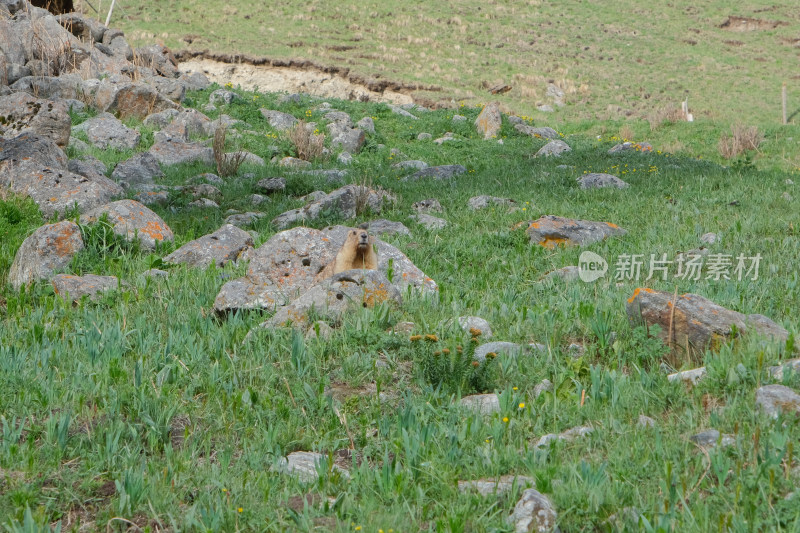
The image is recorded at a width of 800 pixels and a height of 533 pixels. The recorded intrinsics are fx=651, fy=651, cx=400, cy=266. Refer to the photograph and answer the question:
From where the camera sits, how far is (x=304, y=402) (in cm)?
A: 350

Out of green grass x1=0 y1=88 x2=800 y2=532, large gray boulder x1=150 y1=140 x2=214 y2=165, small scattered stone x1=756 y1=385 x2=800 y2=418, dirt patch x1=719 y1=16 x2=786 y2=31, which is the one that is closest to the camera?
green grass x1=0 y1=88 x2=800 y2=532

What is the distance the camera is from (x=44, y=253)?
6.26 m

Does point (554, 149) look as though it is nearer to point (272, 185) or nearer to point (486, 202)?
point (486, 202)

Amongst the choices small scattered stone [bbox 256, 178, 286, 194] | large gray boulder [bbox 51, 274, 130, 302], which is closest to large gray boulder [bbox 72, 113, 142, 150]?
small scattered stone [bbox 256, 178, 286, 194]

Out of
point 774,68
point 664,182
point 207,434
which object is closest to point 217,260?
point 207,434

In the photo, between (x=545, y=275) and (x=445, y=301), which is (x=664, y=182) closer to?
(x=545, y=275)

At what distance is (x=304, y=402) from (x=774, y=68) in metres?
39.3

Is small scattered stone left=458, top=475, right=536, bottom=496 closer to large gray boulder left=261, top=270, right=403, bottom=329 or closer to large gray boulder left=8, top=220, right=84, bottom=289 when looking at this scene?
large gray boulder left=261, top=270, right=403, bottom=329

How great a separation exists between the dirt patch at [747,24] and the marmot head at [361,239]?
44611mm

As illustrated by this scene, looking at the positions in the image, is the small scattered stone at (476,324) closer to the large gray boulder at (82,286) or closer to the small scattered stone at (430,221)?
the large gray boulder at (82,286)

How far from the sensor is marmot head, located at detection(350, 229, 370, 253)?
5258 mm

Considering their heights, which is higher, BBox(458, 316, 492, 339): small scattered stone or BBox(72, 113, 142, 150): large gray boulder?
BBox(458, 316, 492, 339): small scattered stone

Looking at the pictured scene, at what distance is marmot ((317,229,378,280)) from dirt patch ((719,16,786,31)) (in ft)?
146
